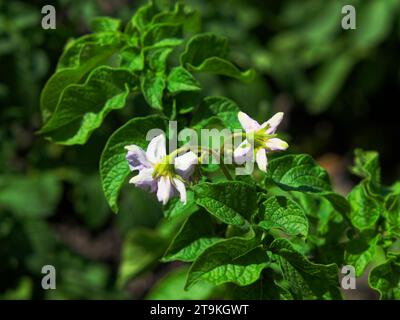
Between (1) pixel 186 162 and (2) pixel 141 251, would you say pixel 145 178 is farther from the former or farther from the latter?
(2) pixel 141 251

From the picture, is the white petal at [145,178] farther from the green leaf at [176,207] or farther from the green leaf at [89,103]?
the green leaf at [89,103]

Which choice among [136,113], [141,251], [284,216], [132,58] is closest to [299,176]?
[284,216]

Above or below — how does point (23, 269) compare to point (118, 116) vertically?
below

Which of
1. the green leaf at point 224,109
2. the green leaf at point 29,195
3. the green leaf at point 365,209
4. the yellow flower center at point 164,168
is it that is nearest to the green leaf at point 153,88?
the green leaf at point 224,109
